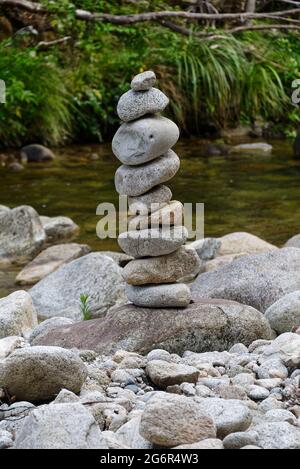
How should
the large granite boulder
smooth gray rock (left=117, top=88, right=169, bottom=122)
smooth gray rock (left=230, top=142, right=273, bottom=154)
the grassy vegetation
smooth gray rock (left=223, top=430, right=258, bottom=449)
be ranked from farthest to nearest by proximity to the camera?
1. smooth gray rock (left=230, top=142, right=273, bottom=154)
2. the grassy vegetation
3. smooth gray rock (left=117, top=88, right=169, bottom=122)
4. the large granite boulder
5. smooth gray rock (left=223, top=430, right=258, bottom=449)

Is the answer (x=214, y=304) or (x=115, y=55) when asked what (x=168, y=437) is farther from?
(x=115, y=55)

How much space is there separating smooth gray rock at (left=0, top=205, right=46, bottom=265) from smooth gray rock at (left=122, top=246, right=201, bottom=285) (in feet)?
11.3

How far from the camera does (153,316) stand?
209 inches

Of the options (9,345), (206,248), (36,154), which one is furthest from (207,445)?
(36,154)

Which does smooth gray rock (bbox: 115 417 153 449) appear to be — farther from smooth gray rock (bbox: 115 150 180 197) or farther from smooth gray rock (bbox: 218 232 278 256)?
smooth gray rock (bbox: 218 232 278 256)

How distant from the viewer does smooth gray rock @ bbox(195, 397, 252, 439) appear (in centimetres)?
362

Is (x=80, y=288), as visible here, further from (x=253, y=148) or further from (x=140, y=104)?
(x=253, y=148)

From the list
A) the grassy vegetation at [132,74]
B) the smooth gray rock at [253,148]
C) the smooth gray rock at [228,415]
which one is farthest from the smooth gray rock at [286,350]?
the smooth gray rock at [253,148]

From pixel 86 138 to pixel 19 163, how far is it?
1655mm

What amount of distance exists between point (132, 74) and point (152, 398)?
10932mm

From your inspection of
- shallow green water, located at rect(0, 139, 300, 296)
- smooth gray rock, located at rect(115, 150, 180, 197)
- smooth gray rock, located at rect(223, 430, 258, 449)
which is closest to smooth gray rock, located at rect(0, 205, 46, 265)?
shallow green water, located at rect(0, 139, 300, 296)

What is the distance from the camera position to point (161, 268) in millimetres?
5379

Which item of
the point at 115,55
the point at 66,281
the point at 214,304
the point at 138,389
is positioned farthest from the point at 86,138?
the point at 138,389

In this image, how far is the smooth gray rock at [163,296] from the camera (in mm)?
5309
